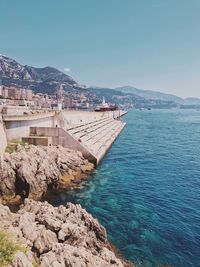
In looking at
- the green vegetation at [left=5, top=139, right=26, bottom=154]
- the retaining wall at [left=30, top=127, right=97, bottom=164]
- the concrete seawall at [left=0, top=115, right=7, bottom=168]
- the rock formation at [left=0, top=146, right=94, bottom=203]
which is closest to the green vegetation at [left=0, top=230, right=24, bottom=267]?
the rock formation at [left=0, top=146, right=94, bottom=203]

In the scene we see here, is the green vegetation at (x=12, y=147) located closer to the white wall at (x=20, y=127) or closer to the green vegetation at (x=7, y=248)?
the white wall at (x=20, y=127)

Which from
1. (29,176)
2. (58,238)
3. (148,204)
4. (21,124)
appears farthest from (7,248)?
(21,124)

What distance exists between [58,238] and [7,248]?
5500 mm

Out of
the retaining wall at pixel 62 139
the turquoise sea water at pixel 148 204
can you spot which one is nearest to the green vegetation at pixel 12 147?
the retaining wall at pixel 62 139

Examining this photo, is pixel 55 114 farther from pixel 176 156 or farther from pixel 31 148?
pixel 176 156

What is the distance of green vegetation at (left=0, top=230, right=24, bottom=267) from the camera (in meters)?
17.0

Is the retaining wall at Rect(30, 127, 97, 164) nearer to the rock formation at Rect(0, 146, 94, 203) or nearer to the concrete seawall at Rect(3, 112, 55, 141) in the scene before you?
the concrete seawall at Rect(3, 112, 55, 141)

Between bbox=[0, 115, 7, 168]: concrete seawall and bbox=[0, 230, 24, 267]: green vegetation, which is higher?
bbox=[0, 115, 7, 168]: concrete seawall

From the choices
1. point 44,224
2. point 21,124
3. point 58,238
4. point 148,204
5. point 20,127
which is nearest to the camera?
point 58,238

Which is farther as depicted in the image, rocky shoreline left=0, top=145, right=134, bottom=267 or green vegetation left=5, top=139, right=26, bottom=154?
green vegetation left=5, top=139, right=26, bottom=154

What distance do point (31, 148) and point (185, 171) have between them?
29895mm

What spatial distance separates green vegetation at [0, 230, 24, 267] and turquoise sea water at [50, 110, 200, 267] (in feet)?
36.9

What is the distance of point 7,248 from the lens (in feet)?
59.5

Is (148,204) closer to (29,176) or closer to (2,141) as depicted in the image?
(29,176)
